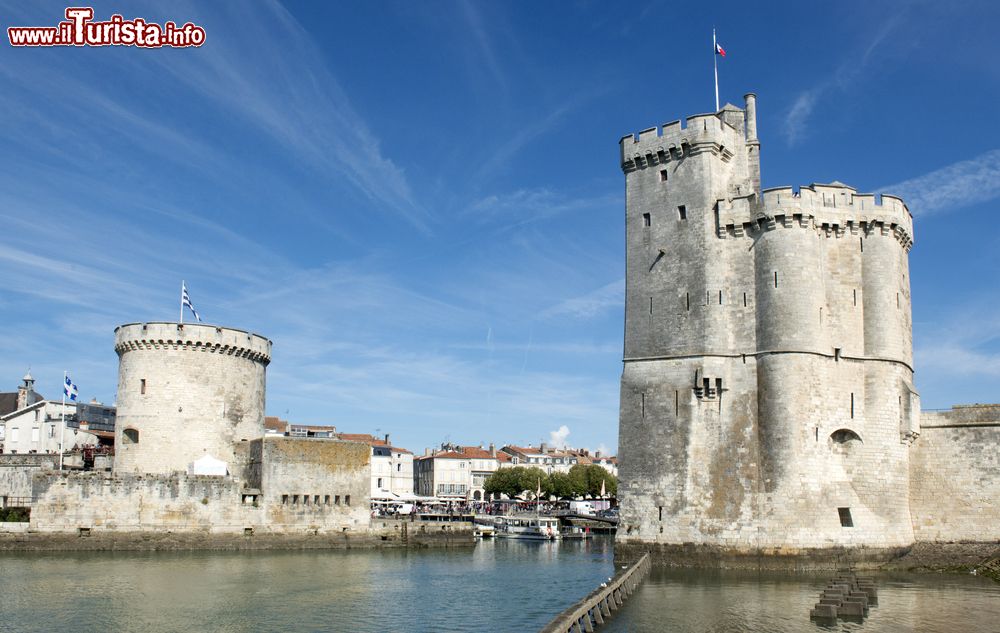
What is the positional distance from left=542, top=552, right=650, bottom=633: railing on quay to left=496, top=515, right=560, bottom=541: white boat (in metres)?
28.6

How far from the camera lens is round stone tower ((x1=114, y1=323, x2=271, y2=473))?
134 feet

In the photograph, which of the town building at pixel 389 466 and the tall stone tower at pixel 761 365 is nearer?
the tall stone tower at pixel 761 365

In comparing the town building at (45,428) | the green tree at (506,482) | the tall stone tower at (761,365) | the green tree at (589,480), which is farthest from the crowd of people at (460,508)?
the tall stone tower at (761,365)

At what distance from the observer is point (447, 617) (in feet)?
74.5

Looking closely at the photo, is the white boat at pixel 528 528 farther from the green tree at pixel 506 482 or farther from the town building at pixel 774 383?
the town building at pixel 774 383

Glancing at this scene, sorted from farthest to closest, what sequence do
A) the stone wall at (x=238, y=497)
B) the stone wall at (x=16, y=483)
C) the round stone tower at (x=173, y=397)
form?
1. the round stone tower at (x=173, y=397)
2. the stone wall at (x=16, y=483)
3. the stone wall at (x=238, y=497)

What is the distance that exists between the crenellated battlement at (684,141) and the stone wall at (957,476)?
41.6ft

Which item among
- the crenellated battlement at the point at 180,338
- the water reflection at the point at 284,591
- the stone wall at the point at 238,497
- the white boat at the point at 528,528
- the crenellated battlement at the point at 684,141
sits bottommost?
the white boat at the point at 528,528

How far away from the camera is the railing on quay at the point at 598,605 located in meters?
17.5

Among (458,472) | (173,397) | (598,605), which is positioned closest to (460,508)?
(458,472)

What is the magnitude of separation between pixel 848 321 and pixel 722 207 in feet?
20.1

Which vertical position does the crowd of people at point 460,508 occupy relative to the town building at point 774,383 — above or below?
below

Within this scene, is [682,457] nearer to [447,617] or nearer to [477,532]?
[447,617]

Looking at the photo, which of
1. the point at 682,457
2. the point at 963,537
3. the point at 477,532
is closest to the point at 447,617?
the point at 682,457
